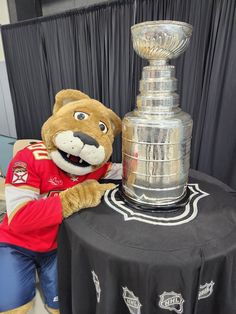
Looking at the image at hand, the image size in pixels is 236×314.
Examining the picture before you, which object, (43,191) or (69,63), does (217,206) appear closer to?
(43,191)

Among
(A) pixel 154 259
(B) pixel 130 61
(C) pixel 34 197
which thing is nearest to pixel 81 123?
(C) pixel 34 197

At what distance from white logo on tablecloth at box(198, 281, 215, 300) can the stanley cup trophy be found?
0.72 ft

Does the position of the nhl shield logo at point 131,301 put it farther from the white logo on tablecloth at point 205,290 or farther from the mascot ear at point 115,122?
the mascot ear at point 115,122

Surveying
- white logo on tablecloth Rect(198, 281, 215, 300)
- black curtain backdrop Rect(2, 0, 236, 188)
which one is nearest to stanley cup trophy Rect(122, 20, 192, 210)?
white logo on tablecloth Rect(198, 281, 215, 300)

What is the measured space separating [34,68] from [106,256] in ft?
6.50

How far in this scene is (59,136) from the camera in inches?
27.9

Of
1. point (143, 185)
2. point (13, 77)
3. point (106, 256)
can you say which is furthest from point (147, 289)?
point (13, 77)

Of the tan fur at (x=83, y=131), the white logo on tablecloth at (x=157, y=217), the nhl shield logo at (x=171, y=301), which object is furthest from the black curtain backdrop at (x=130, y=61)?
the nhl shield logo at (x=171, y=301)

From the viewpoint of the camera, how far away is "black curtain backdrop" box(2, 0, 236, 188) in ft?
3.78

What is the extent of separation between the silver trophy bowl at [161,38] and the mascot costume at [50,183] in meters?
0.26

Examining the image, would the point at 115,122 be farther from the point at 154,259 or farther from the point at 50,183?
the point at 154,259

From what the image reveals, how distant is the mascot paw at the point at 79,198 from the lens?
2.33 ft

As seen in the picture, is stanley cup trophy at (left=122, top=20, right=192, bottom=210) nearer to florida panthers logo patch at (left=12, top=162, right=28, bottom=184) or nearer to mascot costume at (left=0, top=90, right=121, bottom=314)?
mascot costume at (left=0, top=90, right=121, bottom=314)

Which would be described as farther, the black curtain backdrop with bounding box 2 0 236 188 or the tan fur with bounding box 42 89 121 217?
the black curtain backdrop with bounding box 2 0 236 188
